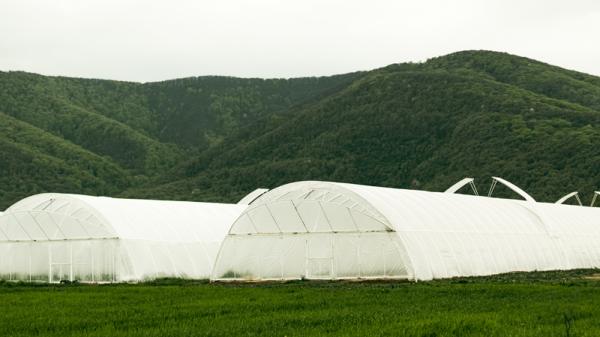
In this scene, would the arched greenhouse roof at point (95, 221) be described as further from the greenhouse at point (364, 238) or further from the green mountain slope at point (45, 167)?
the green mountain slope at point (45, 167)

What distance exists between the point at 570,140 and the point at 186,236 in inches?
2261

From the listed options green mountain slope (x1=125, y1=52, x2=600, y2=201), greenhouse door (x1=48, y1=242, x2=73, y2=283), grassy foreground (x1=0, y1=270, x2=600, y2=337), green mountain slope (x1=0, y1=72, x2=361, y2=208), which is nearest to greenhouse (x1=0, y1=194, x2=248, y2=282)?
greenhouse door (x1=48, y1=242, x2=73, y2=283)

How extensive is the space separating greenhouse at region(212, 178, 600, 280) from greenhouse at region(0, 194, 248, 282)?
5455 mm

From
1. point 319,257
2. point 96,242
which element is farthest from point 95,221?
point 319,257

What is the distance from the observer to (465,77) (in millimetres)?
130250

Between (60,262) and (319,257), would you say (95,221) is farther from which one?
(319,257)

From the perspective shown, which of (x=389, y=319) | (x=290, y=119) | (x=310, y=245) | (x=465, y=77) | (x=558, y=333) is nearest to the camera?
(x=558, y=333)

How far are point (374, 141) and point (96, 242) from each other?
244 ft

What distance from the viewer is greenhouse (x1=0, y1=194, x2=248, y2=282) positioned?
158 feet

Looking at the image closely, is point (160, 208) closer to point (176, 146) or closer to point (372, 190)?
point (372, 190)

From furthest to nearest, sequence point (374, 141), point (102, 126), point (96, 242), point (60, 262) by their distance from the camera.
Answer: point (102, 126)
point (374, 141)
point (60, 262)
point (96, 242)

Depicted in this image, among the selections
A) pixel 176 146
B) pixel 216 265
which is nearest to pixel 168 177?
pixel 176 146

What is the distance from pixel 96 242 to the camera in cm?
4834

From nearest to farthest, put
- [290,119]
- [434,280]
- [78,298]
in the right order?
[78,298] → [434,280] → [290,119]
